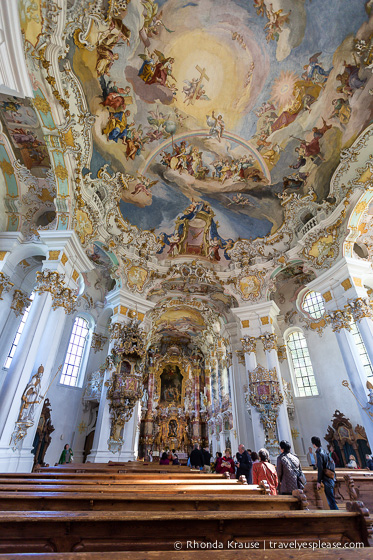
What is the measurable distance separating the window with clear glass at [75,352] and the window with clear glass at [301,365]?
11180mm

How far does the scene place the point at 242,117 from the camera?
1314 centimetres

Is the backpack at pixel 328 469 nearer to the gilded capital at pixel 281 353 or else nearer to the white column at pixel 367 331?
the white column at pixel 367 331

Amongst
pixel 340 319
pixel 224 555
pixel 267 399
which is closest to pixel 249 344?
pixel 267 399

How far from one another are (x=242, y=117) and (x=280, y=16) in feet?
11.8

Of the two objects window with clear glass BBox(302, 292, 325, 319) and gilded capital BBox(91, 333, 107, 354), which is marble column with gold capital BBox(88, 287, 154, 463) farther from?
window with clear glass BBox(302, 292, 325, 319)

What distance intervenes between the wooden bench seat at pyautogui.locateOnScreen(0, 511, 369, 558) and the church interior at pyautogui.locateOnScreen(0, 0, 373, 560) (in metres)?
2.42

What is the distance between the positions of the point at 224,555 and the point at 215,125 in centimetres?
1495

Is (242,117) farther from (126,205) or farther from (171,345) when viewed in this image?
(171,345)

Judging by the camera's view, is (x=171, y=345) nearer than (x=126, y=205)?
No

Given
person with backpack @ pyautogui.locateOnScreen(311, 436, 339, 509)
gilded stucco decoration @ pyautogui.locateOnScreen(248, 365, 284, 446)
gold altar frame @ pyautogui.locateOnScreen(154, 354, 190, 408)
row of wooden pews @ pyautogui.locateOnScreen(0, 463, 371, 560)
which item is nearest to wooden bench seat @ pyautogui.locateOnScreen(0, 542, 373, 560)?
row of wooden pews @ pyautogui.locateOnScreen(0, 463, 371, 560)

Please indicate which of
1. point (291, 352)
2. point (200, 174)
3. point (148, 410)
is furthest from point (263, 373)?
point (148, 410)

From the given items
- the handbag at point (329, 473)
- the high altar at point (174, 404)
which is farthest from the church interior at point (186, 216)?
the high altar at point (174, 404)

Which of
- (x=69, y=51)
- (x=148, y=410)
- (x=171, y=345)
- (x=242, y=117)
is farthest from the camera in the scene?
(x=171, y=345)

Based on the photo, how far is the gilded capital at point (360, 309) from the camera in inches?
403
